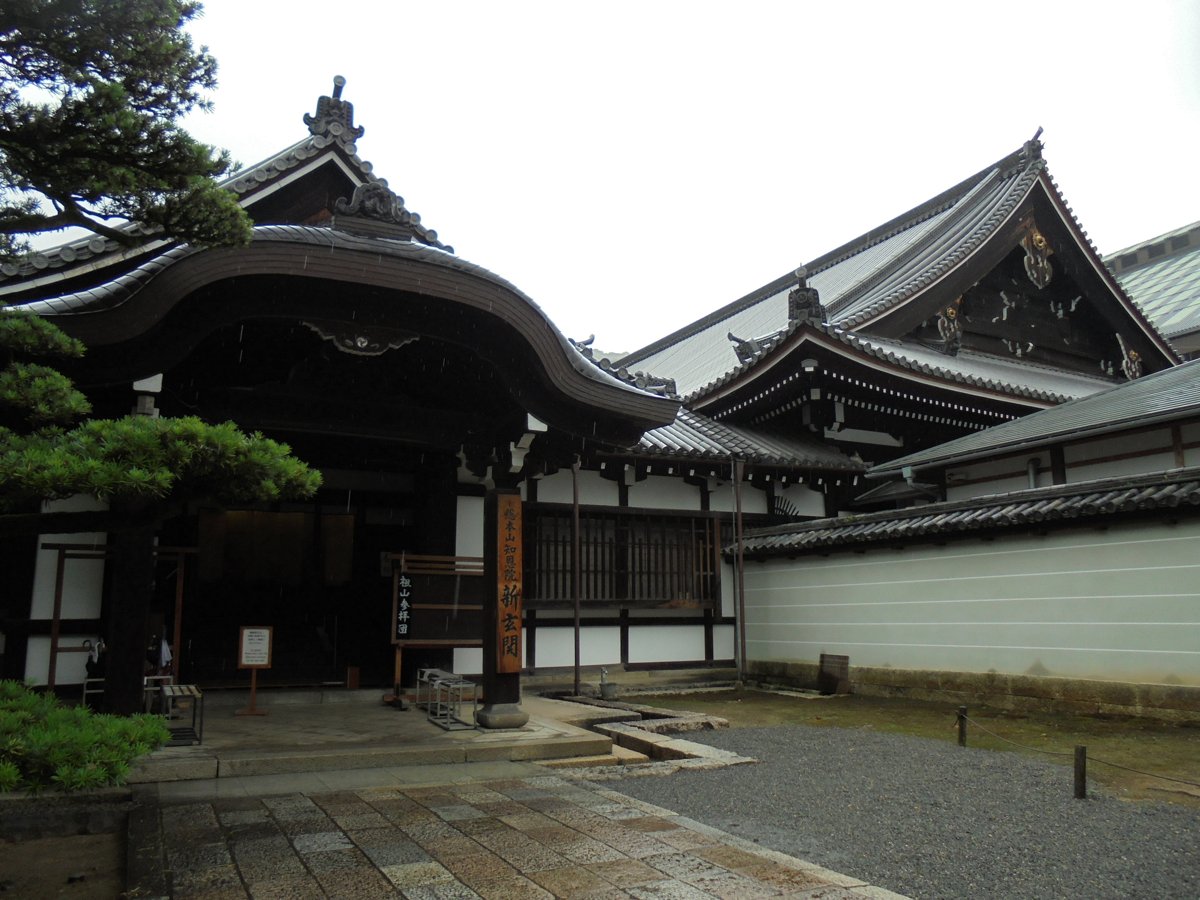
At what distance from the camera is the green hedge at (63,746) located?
125 inches

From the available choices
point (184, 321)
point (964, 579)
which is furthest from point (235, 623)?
point (964, 579)

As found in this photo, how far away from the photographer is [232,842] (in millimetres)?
4477

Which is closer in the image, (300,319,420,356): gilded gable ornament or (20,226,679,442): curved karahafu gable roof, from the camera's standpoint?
(20,226,679,442): curved karahafu gable roof

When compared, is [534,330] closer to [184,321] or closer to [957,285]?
[184,321]

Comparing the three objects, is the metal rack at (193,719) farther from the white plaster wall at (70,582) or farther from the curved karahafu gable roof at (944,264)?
the curved karahafu gable roof at (944,264)

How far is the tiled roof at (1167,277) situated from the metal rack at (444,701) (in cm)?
2515

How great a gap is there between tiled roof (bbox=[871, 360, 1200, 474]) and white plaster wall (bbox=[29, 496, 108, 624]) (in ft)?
37.2

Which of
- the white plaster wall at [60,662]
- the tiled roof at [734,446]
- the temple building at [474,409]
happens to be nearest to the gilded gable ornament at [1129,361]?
the temple building at [474,409]

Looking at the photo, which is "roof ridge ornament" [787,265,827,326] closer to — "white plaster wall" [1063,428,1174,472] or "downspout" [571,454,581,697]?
"white plaster wall" [1063,428,1174,472]

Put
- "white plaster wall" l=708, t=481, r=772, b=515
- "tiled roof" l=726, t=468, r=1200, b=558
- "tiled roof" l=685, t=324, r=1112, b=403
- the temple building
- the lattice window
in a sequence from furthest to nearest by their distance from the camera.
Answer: "white plaster wall" l=708, t=481, r=772, b=515 → "tiled roof" l=685, t=324, r=1112, b=403 → the lattice window → "tiled roof" l=726, t=468, r=1200, b=558 → the temple building

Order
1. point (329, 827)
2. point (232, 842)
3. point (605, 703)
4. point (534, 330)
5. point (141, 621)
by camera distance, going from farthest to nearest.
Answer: point (605, 703) < point (534, 330) < point (141, 621) < point (329, 827) < point (232, 842)

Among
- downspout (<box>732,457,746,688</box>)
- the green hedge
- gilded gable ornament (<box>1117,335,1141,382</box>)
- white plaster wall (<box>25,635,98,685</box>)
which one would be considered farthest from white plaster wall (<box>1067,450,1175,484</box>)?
white plaster wall (<box>25,635,98,685</box>)

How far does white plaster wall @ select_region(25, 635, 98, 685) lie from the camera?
836cm

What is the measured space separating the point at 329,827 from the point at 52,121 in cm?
414
